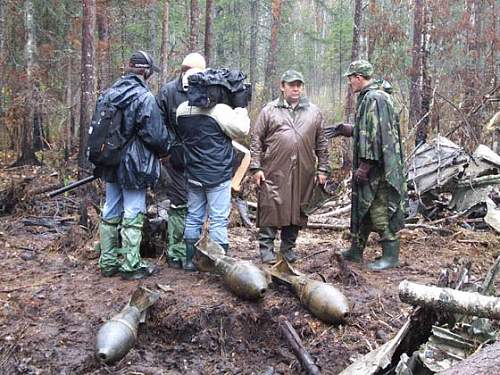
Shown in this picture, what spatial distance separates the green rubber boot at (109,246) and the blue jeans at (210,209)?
0.74m

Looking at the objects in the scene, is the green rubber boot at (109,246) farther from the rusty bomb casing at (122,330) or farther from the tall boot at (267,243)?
the tall boot at (267,243)

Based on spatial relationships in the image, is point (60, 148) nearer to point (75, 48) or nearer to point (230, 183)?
point (75, 48)

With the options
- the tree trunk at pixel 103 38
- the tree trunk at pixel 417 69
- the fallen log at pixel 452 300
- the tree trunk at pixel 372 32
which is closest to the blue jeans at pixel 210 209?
the fallen log at pixel 452 300

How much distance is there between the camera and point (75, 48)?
1784 centimetres

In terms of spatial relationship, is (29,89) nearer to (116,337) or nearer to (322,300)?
(116,337)

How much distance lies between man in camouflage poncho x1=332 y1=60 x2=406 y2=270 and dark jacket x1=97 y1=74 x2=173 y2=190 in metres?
2.13

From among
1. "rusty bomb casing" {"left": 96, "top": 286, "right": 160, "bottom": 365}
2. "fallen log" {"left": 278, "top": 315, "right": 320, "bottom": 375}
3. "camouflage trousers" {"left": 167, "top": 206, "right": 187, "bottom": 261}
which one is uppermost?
"camouflage trousers" {"left": 167, "top": 206, "right": 187, "bottom": 261}

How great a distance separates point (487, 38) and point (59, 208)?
14466 millimetres

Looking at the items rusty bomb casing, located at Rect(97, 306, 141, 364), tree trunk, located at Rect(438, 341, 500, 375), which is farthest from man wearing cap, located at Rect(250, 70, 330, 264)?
tree trunk, located at Rect(438, 341, 500, 375)

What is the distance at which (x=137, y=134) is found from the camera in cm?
531

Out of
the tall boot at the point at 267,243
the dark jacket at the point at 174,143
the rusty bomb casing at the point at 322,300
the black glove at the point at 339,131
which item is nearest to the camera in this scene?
the rusty bomb casing at the point at 322,300

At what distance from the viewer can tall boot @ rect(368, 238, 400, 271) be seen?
6.05m

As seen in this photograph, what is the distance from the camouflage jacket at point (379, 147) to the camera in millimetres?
5746

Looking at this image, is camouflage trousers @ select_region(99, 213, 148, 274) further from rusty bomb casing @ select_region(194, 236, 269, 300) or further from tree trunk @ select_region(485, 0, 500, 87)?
tree trunk @ select_region(485, 0, 500, 87)
